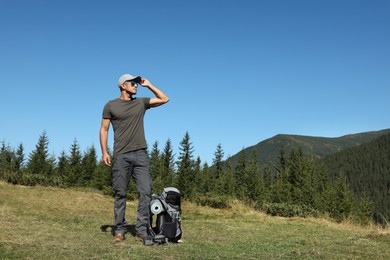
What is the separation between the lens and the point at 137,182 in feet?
18.2

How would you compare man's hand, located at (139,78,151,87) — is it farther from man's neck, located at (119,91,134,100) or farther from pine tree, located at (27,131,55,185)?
pine tree, located at (27,131,55,185)

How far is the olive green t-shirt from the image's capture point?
5.54 m

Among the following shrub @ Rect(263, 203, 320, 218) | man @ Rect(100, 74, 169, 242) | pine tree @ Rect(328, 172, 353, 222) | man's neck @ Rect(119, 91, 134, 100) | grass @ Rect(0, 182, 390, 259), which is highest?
man's neck @ Rect(119, 91, 134, 100)

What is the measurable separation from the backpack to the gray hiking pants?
131mm

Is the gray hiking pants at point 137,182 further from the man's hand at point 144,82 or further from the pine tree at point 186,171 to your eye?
the pine tree at point 186,171

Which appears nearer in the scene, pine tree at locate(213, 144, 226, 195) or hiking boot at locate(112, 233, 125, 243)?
hiking boot at locate(112, 233, 125, 243)

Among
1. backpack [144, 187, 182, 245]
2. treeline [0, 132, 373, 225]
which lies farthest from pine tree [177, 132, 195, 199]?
backpack [144, 187, 182, 245]

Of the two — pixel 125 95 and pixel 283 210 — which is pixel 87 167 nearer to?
pixel 283 210

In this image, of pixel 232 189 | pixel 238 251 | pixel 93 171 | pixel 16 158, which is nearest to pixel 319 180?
pixel 232 189

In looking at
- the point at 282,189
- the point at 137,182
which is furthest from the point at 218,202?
the point at 282,189

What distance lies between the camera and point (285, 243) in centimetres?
523

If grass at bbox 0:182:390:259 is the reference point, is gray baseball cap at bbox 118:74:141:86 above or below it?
above

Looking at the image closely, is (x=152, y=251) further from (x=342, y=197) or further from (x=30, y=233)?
(x=342, y=197)

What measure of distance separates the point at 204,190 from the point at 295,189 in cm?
1642
